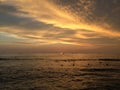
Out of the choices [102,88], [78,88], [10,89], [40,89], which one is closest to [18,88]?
[10,89]

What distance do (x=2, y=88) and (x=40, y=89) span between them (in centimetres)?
619

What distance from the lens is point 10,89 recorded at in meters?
33.4

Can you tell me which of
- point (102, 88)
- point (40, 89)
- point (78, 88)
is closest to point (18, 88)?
point (40, 89)

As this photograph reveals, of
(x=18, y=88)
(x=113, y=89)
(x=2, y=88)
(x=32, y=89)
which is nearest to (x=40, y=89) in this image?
(x=32, y=89)

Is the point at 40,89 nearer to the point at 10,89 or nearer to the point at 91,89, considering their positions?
the point at 10,89

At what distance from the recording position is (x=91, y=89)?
113 ft

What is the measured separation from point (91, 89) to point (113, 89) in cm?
355

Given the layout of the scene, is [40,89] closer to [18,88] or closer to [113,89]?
[18,88]

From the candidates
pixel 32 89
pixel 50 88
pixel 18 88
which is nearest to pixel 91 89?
pixel 50 88

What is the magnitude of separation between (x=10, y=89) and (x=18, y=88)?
1578 mm

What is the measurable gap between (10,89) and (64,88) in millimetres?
8759

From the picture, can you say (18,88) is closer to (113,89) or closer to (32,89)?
(32,89)

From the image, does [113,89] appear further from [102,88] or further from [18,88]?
[18,88]

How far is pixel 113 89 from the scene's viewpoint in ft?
112
